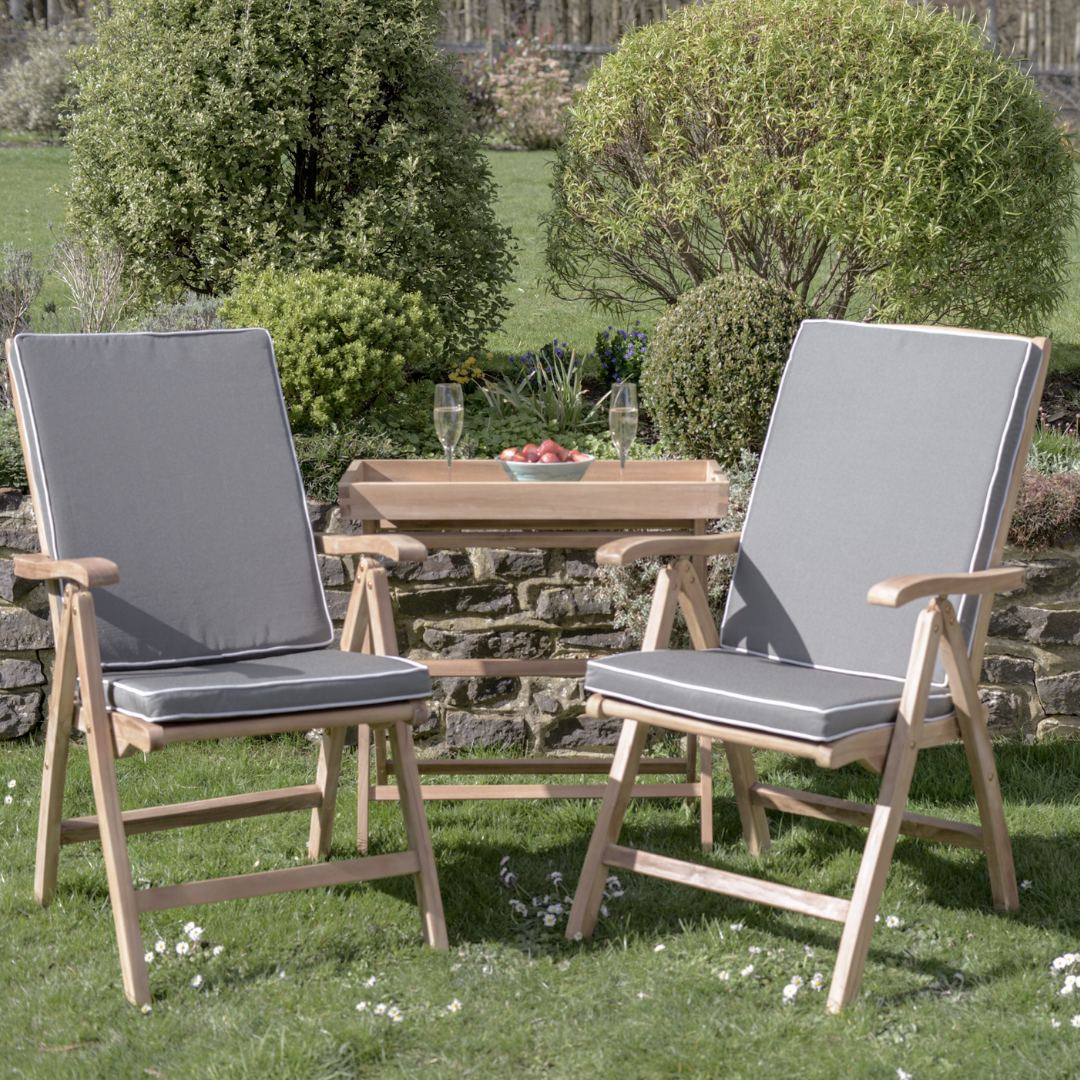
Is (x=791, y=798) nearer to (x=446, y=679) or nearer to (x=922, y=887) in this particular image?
(x=922, y=887)

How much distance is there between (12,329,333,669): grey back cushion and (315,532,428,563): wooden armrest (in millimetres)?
92

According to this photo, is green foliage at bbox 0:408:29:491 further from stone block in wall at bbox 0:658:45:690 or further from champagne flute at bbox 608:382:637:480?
champagne flute at bbox 608:382:637:480

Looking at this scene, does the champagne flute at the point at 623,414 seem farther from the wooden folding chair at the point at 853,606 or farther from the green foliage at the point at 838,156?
the green foliage at the point at 838,156

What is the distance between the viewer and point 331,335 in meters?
4.25

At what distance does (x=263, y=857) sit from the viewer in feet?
10.2

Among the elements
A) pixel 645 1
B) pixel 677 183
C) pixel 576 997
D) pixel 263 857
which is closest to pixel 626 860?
pixel 576 997

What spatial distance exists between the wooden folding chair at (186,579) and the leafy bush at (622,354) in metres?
2.32

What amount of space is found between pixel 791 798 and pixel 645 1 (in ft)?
47.9

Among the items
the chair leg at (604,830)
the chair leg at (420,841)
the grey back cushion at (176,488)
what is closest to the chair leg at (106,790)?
the grey back cushion at (176,488)

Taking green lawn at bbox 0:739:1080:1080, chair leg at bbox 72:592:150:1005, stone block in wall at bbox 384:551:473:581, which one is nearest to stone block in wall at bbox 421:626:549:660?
stone block in wall at bbox 384:551:473:581

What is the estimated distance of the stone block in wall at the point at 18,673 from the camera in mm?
3883

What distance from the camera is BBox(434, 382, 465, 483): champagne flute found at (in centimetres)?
330

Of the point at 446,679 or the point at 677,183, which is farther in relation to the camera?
the point at 677,183

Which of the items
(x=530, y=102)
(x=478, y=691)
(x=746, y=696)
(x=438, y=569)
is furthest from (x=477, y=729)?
(x=530, y=102)
